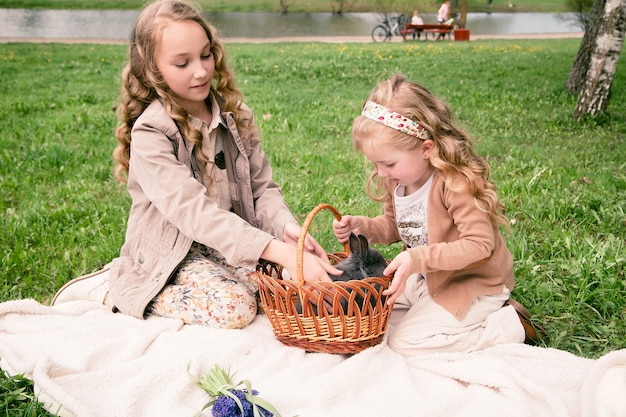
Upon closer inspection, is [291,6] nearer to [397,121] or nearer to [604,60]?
[604,60]

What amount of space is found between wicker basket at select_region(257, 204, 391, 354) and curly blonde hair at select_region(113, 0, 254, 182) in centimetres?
93

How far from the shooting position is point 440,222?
301 cm

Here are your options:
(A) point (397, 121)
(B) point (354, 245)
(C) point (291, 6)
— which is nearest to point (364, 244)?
(B) point (354, 245)

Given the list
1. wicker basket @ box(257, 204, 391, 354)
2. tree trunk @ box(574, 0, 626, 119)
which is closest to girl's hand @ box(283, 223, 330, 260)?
wicker basket @ box(257, 204, 391, 354)

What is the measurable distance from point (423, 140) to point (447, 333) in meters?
0.89

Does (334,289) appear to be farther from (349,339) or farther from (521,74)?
→ (521,74)

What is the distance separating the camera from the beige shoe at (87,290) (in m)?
3.44

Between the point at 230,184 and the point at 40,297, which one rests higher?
the point at 230,184

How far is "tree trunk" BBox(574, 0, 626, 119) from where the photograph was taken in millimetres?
Answer: 6531

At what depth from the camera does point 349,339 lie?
2.86 m

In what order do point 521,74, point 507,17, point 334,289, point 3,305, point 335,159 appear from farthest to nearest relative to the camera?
point 507,17
point 521,74
point 335,159
point 3,305
point 334,289

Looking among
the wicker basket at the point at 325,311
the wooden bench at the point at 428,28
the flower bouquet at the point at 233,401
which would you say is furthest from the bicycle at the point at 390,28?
the flower bouquet at the point at 233,401

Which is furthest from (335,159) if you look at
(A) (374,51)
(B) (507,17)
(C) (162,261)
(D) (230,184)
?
(B) (507,17)

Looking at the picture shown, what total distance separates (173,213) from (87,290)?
0.77 metres
